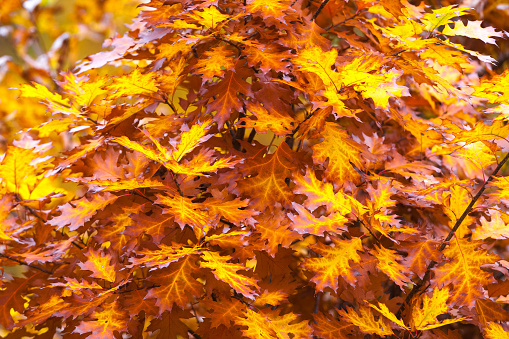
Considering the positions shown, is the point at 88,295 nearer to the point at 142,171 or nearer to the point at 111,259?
the point at 111,259

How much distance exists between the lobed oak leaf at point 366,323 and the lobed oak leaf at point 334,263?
76 mm

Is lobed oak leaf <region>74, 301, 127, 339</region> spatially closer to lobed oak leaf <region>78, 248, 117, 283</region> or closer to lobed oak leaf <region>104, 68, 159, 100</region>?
lobed oak leaf <region>78, 248, 117, 283</region>

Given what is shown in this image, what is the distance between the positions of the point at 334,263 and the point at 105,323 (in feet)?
1.64

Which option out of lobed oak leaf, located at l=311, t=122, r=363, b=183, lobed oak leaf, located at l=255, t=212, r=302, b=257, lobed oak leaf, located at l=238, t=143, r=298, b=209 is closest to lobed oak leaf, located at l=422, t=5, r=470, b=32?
lobed oak leaf, located at l=311, t=122, r=363, b=183

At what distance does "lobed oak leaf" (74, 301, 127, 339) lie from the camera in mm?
864

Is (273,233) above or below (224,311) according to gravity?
above

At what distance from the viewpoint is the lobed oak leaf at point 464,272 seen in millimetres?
923

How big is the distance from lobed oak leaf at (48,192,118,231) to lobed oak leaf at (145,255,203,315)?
0.66ft

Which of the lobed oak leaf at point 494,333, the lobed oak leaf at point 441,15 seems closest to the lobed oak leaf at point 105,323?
the lobed oak leaf at point 494,333

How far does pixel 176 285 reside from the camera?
0.89 m

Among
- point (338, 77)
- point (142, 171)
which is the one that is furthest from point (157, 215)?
point (338, 77)

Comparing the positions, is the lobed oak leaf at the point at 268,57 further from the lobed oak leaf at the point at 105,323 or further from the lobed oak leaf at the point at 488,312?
the lobed oak leaf at the point at 488,312

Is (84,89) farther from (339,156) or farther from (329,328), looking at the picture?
(329,328)

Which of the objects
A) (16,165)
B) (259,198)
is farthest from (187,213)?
(16,165)
